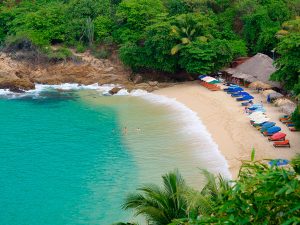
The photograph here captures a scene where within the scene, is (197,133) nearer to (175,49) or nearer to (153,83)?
(175,49)

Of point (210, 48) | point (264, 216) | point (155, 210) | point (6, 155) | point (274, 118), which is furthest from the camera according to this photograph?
point (210, 48)

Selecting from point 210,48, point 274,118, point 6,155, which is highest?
point 210,48

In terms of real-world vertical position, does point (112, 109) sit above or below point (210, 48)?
below

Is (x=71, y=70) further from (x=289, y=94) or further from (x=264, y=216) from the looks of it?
(x=264, y=216)

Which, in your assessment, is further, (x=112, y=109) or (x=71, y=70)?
(x=71, y=70)

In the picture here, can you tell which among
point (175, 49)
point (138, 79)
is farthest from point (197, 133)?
point (138, 79)

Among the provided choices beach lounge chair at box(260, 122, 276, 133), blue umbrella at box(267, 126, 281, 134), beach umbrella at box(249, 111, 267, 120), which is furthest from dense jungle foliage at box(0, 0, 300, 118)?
blue umbrella at box(267, 126, 281, 134)

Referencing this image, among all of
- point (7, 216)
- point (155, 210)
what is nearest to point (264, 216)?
point (155, 210)
